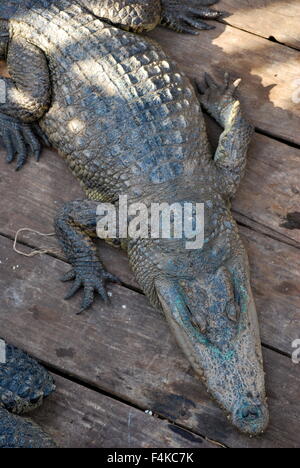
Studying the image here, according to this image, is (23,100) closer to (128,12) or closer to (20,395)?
(128,12)

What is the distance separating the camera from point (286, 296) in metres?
3.36

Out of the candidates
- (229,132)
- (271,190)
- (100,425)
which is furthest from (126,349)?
(229,132)

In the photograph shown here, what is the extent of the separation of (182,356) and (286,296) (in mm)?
637

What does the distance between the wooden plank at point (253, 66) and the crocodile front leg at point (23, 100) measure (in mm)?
904

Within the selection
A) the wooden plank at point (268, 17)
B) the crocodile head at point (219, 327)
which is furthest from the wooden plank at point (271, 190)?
the wooden plank at point (268, 17)

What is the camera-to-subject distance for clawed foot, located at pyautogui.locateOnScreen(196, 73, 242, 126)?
3.78 metres

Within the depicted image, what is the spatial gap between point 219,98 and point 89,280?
1.36 meters

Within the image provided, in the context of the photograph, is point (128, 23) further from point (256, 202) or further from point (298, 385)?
point (298, 385)

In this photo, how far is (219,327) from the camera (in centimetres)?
298

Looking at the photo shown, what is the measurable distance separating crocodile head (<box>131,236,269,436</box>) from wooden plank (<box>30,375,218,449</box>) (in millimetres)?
267

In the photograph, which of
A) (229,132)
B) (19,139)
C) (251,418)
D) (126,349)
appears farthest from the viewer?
(19,139)

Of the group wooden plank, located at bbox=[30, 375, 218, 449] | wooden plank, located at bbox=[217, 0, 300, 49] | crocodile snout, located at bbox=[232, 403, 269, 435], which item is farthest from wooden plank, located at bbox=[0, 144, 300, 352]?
wooden plank, located at bbox=[217, 0, 300, 49]

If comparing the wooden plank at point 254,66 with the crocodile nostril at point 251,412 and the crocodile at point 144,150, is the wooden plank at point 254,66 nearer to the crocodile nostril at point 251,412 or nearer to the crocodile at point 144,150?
the crocodile at point 144,150

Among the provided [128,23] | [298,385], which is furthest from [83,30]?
[298,385]
